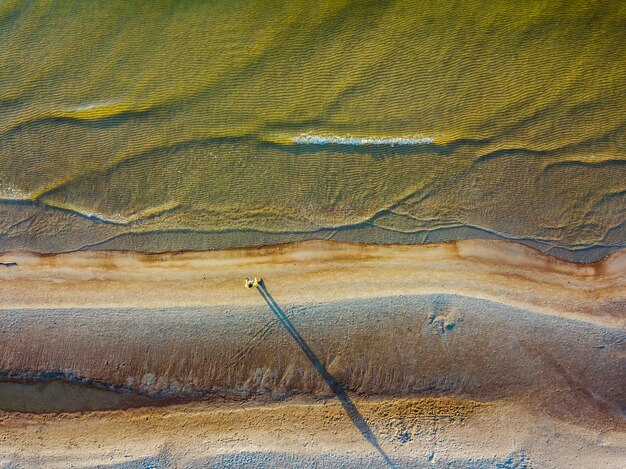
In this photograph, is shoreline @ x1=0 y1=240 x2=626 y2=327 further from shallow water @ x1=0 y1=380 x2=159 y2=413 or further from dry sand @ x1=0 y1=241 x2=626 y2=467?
shallow water @ x1=0 y1=380 x2=159 y2=413

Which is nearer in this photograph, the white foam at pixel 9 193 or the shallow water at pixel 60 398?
the shallow water at pixel 60 398

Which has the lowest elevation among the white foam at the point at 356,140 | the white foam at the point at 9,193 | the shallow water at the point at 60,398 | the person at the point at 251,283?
the shallow water at the point at 60,398

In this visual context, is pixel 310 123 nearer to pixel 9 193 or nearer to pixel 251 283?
pixel 251 283

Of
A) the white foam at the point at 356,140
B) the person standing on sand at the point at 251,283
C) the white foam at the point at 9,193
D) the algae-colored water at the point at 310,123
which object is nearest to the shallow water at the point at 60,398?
the algae-colored water at the point at 310,123

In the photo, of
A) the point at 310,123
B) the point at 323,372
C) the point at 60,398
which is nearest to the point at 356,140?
the point at 310,123

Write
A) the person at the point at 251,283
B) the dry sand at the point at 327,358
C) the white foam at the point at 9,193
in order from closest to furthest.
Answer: the dry sand at the point at 327,358
the person at the point at 251,283
the white foam at the point at 9,193

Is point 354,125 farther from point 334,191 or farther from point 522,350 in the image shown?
point 522,350

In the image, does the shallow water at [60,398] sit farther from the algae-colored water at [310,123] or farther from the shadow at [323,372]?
the shadow at [323,372]
